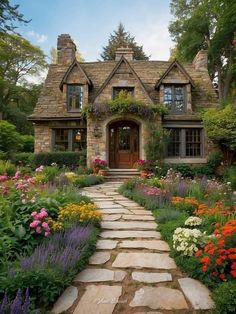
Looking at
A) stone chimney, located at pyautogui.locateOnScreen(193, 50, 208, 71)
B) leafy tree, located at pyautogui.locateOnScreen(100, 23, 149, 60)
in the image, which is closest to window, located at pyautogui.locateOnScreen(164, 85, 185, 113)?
stone chimney, located at pyautogui.locateOnScreen(193, 50, 208, 71)

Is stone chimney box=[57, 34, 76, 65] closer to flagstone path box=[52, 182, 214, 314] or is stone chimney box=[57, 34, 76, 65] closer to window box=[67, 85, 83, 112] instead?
window box=[67, 85, 83, 112]

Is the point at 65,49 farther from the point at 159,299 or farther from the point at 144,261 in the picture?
the point at 159,299

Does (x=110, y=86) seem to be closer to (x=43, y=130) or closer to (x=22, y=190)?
(x=43, y=130)

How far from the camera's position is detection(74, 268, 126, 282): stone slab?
342 centimetres

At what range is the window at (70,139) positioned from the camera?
53.6ft

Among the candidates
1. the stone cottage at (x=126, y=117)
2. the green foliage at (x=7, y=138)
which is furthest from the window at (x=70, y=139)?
the green foliage at (x=7, y=138)

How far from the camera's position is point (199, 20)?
25.8m

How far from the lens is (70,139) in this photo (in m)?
16.3

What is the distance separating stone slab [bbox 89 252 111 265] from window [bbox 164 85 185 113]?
13137 millimetres

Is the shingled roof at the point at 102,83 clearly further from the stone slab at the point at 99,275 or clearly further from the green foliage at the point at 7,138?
the stone slab at the point at 99,275

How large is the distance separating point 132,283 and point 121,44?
105 feet

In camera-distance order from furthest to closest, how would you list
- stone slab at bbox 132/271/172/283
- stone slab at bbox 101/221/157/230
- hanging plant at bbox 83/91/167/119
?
hanging plant at bbox 83/91/167/119 → stone slab at bbox 101/221/157/230 → stone slab at bbox 132/271/172/283

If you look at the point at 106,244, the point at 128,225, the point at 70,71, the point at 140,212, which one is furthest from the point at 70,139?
the point at 106,244

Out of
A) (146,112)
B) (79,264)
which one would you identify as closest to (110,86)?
(146,112)
